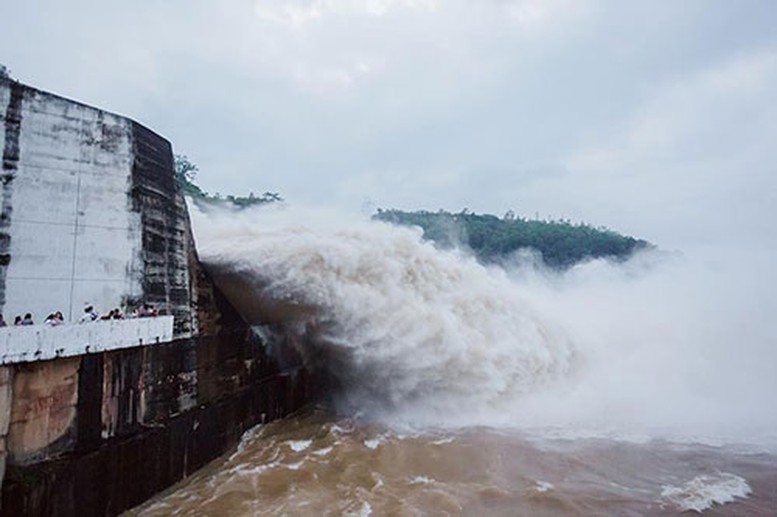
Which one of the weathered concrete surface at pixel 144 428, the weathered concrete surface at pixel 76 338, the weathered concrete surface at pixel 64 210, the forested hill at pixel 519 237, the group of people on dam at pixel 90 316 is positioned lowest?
the weathered concrete surface at pixel 144 428

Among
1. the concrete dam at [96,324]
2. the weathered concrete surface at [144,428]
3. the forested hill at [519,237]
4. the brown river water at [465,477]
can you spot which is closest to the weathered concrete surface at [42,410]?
the concrete dam at [96,324]

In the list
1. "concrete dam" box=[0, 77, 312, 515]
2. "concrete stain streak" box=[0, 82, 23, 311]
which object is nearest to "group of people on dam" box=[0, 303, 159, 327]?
"concrete dam" box=[0, 77, 312, 515]

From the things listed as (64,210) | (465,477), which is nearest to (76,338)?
(64,210)

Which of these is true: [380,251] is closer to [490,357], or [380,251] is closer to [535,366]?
[490,357]

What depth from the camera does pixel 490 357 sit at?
1709cm

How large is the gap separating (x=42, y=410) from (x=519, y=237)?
6770cm

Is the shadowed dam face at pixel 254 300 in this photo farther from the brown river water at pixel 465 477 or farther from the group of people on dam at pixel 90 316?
the brown river water at pixel 465 477

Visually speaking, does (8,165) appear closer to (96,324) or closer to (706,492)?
(96,324)

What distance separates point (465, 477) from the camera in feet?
37.1

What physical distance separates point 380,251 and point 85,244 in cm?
827

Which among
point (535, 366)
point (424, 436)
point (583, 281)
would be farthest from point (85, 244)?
point (583, 281)

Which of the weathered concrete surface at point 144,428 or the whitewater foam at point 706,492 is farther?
the whitewater foam at point 706,492

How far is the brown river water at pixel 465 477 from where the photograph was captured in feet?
31.8

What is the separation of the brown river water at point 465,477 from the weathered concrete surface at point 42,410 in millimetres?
2396
